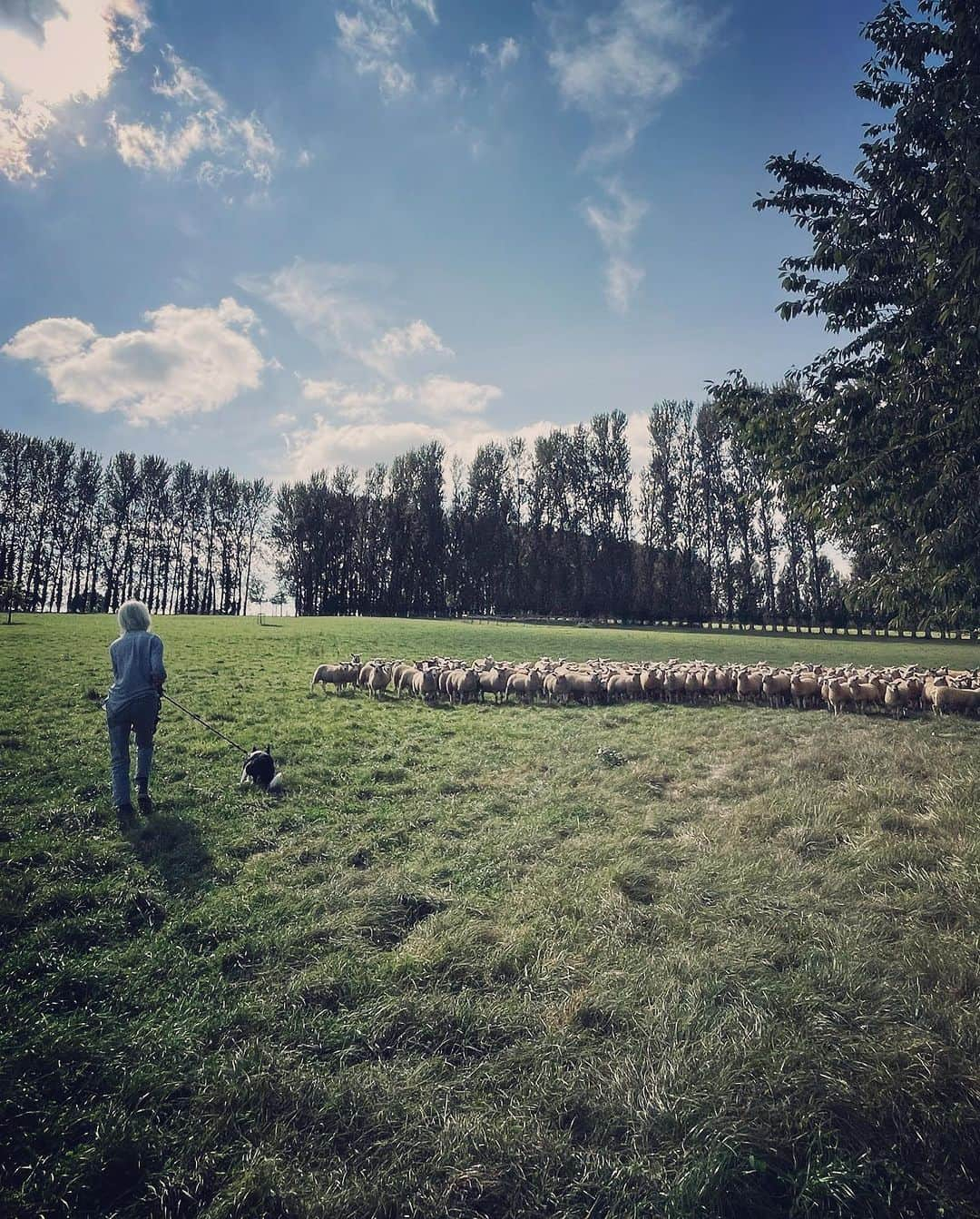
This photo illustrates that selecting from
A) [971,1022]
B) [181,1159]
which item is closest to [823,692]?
[971,1022]

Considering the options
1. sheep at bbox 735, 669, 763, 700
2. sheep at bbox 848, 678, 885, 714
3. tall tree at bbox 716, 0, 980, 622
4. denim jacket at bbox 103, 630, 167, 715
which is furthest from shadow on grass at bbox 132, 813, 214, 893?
sheep at bbox 848, 678, 885, 714

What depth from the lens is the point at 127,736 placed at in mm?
6816

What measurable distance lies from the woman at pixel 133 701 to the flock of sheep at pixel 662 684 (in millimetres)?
9032

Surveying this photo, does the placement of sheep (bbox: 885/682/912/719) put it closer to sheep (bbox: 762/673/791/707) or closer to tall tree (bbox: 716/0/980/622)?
sheep (bbox: 762/673/791/707)

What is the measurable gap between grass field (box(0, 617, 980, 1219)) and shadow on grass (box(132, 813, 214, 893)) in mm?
42

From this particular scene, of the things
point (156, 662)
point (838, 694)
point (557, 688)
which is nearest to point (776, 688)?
point (838, 694)

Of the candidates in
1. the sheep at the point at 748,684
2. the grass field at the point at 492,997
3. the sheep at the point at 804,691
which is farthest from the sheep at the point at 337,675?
the sheep at the point at 804,691

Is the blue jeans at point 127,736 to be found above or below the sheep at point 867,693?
above

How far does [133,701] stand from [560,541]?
193 feet

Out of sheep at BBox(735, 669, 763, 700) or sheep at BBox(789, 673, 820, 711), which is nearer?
sheep at BBox(789, 673, 820, 711)

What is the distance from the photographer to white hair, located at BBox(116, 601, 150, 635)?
6.94 meters

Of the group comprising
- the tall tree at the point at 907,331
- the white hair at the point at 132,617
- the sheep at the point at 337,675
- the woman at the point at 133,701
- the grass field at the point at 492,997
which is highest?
the tall tree at the point at 907,331

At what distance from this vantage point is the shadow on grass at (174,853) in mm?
5355

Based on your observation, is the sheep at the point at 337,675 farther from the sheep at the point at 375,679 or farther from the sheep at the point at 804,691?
the sheep at the point at 804,691
